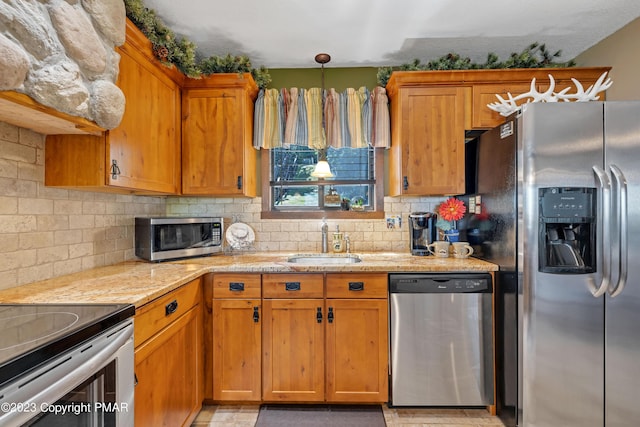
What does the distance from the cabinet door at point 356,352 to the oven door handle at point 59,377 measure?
125 cm

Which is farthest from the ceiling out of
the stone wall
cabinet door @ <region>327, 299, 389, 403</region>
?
cabinet door @ <region>327, 299, 389, 403</region>

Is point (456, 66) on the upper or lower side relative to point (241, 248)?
upper

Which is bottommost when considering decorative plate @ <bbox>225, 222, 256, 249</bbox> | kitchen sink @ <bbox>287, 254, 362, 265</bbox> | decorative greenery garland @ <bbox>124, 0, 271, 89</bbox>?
kitchen sink @ <bbox>287, 254, 362, 265</bbox>

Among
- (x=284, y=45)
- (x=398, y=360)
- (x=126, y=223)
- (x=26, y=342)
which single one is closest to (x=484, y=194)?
(x=398, y=360)

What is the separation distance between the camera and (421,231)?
248 centimetres

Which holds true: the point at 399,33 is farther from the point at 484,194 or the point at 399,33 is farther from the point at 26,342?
the point at 26,342

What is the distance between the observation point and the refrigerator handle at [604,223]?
65.4 inches

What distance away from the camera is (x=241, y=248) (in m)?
2.71

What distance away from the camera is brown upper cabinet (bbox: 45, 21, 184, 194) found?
5.37 ft

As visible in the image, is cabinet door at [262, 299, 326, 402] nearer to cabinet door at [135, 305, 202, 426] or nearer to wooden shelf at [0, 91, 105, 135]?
cabinet door at [135, 305, 202, 426]

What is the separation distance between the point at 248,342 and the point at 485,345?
152 centimetres

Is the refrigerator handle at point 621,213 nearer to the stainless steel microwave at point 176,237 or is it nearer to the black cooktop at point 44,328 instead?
the black cooktop at point 44,328

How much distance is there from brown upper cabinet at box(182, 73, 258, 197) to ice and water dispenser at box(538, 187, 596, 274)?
6.50 feet

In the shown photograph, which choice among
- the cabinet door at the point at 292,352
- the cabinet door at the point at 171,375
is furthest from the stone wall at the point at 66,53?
the cabinet door at the point at 292,352
